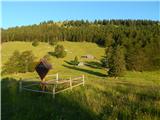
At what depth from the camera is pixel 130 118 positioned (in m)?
9.82

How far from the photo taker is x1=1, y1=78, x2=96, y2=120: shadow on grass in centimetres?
1114

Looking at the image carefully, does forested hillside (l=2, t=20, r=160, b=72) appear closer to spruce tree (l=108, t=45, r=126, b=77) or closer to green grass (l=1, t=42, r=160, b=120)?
spruce tree (l=108, t=45, r=126, b=77)

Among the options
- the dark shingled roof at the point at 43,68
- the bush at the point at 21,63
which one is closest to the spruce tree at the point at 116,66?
the bush at the point at 21,63

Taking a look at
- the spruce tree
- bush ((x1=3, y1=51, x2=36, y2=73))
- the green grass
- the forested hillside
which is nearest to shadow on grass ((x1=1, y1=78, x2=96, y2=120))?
the green grass

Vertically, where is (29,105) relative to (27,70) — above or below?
above

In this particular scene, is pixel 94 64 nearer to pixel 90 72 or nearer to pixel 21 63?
pixel 90 72

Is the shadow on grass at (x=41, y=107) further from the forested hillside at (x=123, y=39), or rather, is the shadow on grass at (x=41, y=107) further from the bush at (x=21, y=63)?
the bush at (x=21, y=63)

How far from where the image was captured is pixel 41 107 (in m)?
12.5

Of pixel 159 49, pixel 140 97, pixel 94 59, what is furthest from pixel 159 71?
pixel 140 97

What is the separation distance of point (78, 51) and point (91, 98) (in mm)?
148966

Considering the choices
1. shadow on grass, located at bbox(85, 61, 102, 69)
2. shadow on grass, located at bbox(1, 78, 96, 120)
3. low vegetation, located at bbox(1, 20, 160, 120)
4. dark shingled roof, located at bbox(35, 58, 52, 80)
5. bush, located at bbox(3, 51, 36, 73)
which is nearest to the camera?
shadow on grass, located at bbox(1, 78, 96, 120)

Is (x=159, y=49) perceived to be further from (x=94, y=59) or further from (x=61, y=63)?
(x=61, y=63)

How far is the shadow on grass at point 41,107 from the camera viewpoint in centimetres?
1114

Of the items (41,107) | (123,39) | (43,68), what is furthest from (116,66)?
(41,107)
